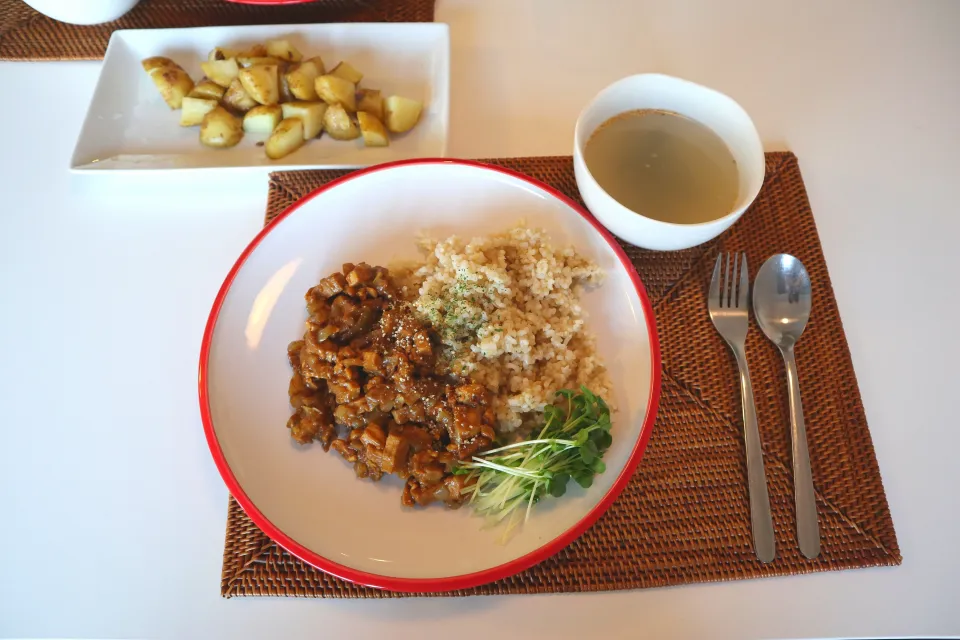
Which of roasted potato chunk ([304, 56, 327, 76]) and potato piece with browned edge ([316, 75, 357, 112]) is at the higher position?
roasted potato chunk ([304, 56, 327, 76])

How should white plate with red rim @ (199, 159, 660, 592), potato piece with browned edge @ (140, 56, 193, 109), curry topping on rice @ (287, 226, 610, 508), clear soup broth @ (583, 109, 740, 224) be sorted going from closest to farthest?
1. white plate with red rim @ (199, 159, 660, 592)
2. curry topping on rice @ (287, 226, 610, 508)
3. clear soup broth @ (583, 109, 740, 224)
4. potato piece with browned edge @ (140, 56, 193, 109)

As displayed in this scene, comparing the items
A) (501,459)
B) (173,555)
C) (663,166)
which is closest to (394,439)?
(501,459)

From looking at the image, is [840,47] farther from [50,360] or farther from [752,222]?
[50,360]

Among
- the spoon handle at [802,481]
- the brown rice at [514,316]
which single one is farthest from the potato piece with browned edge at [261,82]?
the spoon handle at [802,481]

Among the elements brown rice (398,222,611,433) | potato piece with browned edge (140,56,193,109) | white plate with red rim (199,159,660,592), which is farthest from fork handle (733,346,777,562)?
potato piece with browned edge (140,56,193,109)

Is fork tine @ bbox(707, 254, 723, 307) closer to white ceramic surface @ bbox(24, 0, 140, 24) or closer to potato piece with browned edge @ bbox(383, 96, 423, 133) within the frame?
potato piece with browned edge @ bbox(383, 96, 423, 133)

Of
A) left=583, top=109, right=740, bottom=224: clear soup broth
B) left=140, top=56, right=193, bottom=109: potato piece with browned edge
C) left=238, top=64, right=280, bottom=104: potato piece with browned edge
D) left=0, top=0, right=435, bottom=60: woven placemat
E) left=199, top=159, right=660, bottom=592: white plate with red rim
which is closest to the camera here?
left=199, top=159, right=660, bottom=592: white plate with red rim

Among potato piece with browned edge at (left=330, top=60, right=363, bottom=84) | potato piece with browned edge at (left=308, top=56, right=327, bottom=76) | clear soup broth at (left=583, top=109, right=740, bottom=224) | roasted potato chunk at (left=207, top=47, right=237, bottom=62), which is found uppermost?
roasted potato chunk at (left=207, top=47, right=237, bottom=62)

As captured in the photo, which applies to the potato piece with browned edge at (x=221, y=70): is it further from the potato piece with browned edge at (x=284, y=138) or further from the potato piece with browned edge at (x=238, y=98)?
the potato piece with browned edge at (x=284, y=138)
